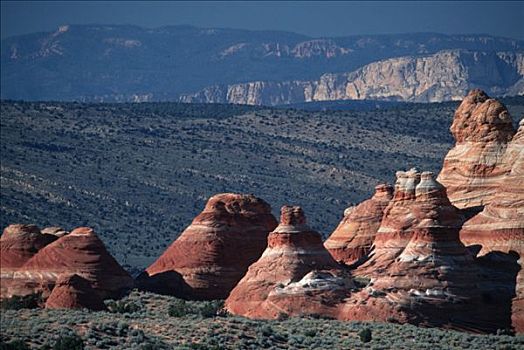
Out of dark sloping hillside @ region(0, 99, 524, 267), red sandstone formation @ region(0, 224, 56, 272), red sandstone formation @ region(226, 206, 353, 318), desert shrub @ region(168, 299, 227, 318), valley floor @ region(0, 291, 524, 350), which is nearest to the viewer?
valley floor @ region(0, 291, 524, 350)

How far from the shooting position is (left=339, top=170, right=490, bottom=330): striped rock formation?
61062mm

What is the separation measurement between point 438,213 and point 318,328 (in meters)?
7.57

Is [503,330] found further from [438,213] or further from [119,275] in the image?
[119,275]

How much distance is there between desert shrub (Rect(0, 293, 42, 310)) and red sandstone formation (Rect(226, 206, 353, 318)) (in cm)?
741

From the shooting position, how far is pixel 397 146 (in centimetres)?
17800

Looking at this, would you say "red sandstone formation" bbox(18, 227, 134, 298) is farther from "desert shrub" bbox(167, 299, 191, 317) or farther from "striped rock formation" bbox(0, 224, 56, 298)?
"desert shrub" bbox(167, 299, 191, 317)

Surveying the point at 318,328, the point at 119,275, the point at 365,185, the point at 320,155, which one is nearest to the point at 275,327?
the point at 318,328

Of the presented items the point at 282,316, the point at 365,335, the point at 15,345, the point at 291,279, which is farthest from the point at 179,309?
the point at 15,345

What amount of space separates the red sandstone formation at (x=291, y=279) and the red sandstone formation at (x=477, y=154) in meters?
8.20

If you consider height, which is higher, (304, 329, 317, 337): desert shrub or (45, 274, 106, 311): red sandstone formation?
(45, 274, 106, 311): red sandstone formation

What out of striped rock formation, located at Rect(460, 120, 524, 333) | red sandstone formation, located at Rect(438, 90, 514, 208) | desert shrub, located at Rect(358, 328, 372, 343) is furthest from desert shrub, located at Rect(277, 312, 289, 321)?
red sandstone formation, located at Rect(438, 90, 514, 208)

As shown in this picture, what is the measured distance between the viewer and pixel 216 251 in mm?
71750

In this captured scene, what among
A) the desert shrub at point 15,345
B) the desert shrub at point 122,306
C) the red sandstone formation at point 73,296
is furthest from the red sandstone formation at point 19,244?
the desert shrub at point 15,345

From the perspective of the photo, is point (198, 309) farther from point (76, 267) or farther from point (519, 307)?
point (519, 307)
